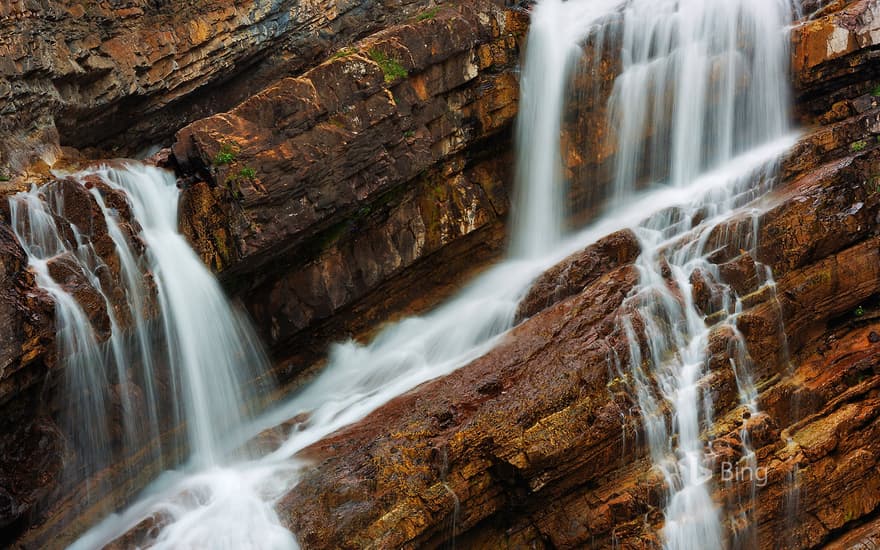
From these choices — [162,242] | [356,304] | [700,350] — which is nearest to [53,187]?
[162,242]

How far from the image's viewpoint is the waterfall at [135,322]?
9508 mm

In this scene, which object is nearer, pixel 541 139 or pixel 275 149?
pixel 275 149

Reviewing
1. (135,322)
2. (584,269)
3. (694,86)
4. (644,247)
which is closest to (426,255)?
(584,269)

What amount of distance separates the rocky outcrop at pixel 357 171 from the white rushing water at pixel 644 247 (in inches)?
30.4

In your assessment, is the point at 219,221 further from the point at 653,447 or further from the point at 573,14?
the point at 573,14

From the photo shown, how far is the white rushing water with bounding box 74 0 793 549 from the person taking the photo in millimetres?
9125

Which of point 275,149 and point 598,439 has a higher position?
point 275,149

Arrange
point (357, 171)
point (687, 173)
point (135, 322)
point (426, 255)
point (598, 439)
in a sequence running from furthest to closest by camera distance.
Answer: point (426, 255)
point (687, 173)
point (357, 171)
point (135, 322)
point (598, 439)

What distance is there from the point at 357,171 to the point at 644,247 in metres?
4.74

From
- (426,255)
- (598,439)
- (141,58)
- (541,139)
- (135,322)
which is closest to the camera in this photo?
(598,439)

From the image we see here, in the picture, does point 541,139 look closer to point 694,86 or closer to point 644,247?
point 694,86

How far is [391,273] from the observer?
529 inches

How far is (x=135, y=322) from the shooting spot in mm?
10203

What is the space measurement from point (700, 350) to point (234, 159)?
Answer: 7.15 meters
